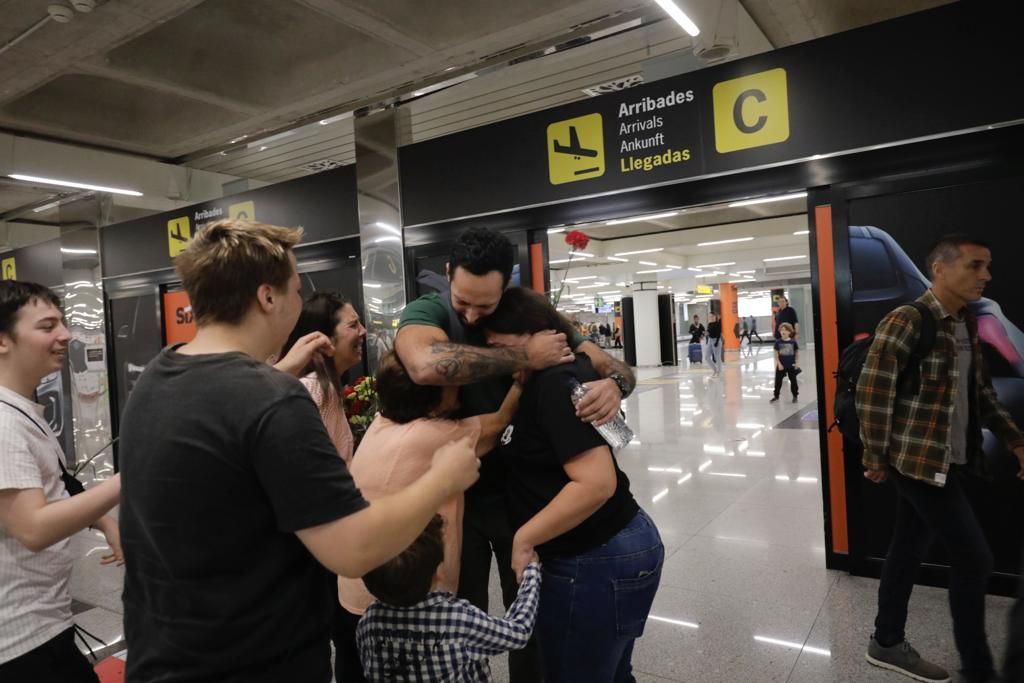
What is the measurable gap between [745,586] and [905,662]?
926mm

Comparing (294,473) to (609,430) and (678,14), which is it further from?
(678,14)

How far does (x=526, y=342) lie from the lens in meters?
1.51

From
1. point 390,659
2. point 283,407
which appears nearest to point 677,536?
point 390,659

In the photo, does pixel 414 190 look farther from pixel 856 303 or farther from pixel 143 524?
pixel 143 524

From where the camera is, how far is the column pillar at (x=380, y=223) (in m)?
5.02

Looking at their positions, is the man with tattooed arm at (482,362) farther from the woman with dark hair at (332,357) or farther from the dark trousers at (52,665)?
the dark trousers at (52,665)

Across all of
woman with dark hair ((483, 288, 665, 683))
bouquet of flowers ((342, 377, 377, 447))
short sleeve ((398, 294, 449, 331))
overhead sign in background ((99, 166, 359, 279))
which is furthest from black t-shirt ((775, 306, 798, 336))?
woman with dark hair ((483, 288, 665, 683))

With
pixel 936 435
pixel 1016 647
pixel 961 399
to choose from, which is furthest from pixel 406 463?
pixel 961 399

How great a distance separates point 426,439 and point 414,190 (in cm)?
386

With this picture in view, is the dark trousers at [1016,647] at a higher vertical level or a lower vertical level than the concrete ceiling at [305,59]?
lower

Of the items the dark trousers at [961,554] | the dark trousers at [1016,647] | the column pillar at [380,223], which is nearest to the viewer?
the dark trousers at [1016,647]

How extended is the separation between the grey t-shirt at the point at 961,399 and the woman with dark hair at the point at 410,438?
176cm

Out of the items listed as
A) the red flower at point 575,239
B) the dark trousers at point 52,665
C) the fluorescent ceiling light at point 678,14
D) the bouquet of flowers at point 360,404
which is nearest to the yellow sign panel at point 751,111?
the fluorescent ceiling light at point 678,14

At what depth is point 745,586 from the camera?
3.27m
